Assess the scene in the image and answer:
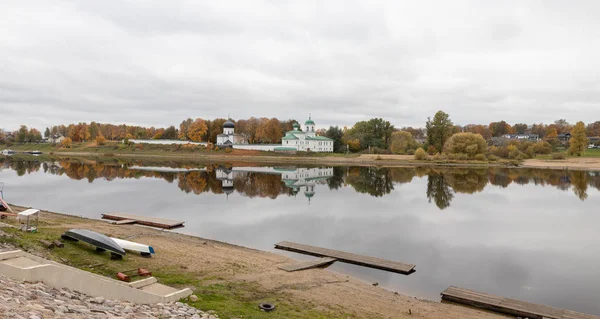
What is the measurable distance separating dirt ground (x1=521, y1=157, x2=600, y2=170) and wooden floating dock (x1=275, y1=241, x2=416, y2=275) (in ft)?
216

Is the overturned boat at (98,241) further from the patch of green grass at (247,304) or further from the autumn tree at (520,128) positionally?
the autumn tree at (520,128)

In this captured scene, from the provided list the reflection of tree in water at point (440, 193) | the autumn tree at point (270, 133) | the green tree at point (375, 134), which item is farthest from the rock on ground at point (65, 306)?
the autumn tree at point (270, 133)

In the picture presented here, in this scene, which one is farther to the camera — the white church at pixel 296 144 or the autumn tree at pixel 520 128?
the autumn tree at pixel 520 128

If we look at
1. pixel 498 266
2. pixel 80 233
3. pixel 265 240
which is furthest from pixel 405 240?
pixel 80 233

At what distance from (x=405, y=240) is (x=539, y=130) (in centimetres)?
16071

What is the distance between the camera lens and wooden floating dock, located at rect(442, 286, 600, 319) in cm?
985

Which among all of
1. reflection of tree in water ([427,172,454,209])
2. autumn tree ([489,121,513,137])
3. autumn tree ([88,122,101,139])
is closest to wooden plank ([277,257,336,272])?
reflection of tree in water ([427,172,454,209])

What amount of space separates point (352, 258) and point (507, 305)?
18.1ft

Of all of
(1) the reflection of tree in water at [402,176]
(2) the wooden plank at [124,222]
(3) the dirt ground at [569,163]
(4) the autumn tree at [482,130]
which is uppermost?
(4) the autumn tree at [482,130]

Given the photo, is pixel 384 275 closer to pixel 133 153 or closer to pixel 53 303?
pixel 53 303

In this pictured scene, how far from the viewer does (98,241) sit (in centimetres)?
1166

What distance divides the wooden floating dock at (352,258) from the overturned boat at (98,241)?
21.4 ft

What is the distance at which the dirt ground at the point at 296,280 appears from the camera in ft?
32.2

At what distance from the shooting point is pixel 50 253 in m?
10.5
